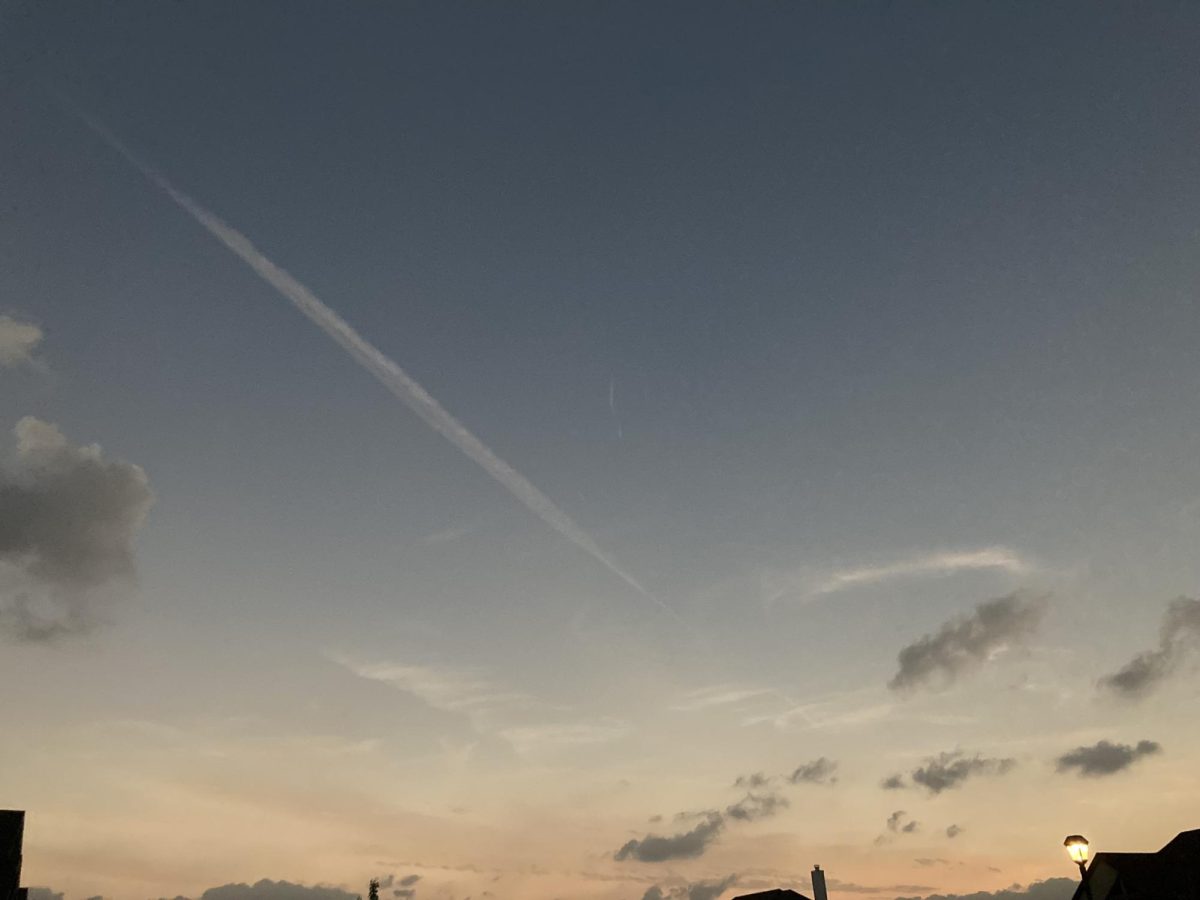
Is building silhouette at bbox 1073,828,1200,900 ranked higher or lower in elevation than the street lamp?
lower

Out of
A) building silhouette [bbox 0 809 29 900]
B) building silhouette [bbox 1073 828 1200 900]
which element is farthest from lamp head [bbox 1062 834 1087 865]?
building silhouette [bbox 0 809 29 900]

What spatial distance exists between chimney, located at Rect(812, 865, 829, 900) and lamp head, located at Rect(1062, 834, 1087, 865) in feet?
157

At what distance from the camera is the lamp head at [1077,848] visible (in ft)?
61.4

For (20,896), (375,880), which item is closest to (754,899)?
(375,880)

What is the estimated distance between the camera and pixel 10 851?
146 ft

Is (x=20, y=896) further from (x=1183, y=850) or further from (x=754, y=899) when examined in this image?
(x=1183, y=850)

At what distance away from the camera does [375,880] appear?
271ft

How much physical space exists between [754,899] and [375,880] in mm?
38656

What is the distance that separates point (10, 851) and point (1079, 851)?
4850 cm

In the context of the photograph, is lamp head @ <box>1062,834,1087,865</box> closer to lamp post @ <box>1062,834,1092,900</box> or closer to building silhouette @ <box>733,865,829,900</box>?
lamp post @ <box>1062,834,1092,900</box>

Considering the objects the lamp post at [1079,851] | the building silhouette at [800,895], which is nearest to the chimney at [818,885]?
the building silhouette at [800,895]

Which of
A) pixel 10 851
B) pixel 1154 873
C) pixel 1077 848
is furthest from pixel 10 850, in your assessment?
pixel 1154 873

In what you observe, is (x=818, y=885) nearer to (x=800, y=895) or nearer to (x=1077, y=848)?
(x=800, y=895)

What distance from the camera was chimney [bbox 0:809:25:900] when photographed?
143 feet
